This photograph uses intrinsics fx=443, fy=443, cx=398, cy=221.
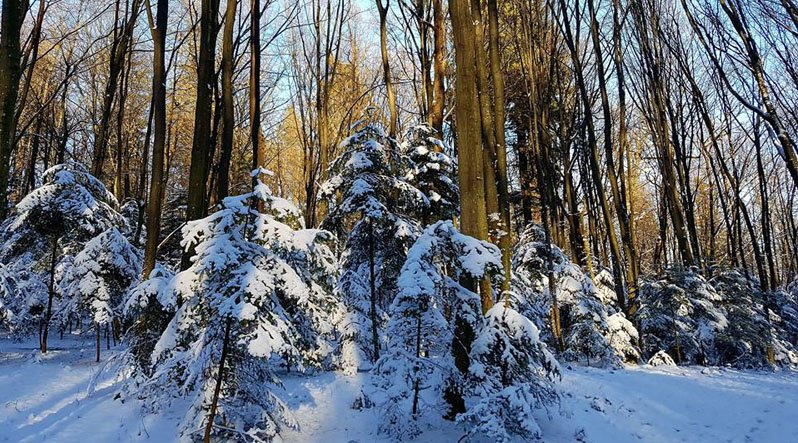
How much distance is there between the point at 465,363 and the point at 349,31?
56.8ft

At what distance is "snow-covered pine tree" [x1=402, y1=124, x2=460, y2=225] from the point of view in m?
10.1

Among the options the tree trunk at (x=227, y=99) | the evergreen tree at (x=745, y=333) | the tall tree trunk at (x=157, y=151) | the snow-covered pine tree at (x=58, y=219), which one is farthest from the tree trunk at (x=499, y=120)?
the snow-covered pine tree at (x=58, y=219)

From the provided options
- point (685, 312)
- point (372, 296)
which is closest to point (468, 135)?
point (372, 296)

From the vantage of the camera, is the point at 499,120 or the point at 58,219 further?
the point at 58,219

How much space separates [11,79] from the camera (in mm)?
5023

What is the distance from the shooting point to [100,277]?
10508 mm

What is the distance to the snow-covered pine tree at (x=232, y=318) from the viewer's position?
15.6 ft

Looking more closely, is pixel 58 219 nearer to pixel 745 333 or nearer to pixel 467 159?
pixel 467 159

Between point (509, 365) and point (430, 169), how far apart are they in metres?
5.64

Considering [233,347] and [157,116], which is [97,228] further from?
[233,347]

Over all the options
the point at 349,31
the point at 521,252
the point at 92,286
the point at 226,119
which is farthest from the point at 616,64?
the point at 92,286

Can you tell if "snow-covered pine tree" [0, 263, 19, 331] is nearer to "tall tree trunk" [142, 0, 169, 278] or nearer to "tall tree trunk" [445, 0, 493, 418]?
"tall tree trunk" [142, 0, 169, 278]

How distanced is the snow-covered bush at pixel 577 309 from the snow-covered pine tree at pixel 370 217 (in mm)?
3123

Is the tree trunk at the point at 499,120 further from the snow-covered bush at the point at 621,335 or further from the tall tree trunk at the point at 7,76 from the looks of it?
the tall tree trunk at the point at 7,76
